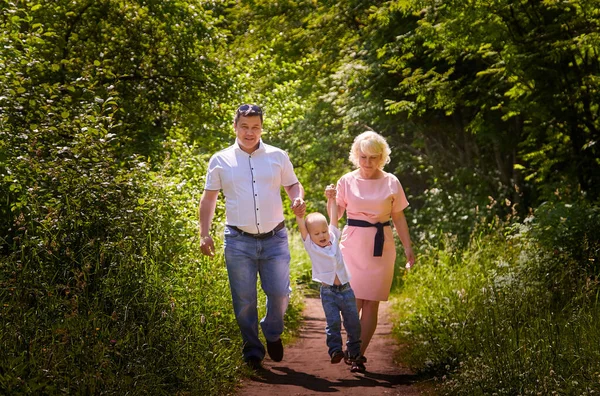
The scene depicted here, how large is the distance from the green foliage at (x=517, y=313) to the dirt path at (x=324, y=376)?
28cm

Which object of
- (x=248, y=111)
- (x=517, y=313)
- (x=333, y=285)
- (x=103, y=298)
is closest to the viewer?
(x=103, y=298)

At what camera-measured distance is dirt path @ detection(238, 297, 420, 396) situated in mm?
6668

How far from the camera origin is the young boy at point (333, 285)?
7.26 meters

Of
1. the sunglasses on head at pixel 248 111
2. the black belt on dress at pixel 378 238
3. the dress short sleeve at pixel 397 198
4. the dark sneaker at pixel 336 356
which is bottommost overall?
the dark sneaker at pixel 336 356

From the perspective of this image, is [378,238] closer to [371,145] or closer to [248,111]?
[371,145]

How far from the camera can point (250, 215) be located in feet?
23.2

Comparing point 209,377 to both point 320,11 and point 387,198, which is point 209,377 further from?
point 320,11

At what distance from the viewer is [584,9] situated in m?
9.89

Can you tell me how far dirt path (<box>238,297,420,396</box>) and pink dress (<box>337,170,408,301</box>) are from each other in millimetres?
684

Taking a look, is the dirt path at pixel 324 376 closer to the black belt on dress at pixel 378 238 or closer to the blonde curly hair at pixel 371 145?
the black belt on dress at pixel 378 238

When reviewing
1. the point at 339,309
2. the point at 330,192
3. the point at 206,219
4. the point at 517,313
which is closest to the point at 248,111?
the point at 206,219

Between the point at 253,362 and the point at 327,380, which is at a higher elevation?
the point at 253,362

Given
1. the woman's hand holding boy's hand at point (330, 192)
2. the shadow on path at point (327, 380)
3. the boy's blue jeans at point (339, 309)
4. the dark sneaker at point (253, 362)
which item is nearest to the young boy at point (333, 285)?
the boy's blue jeans at point (339, 309)

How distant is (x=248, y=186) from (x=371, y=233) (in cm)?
129
